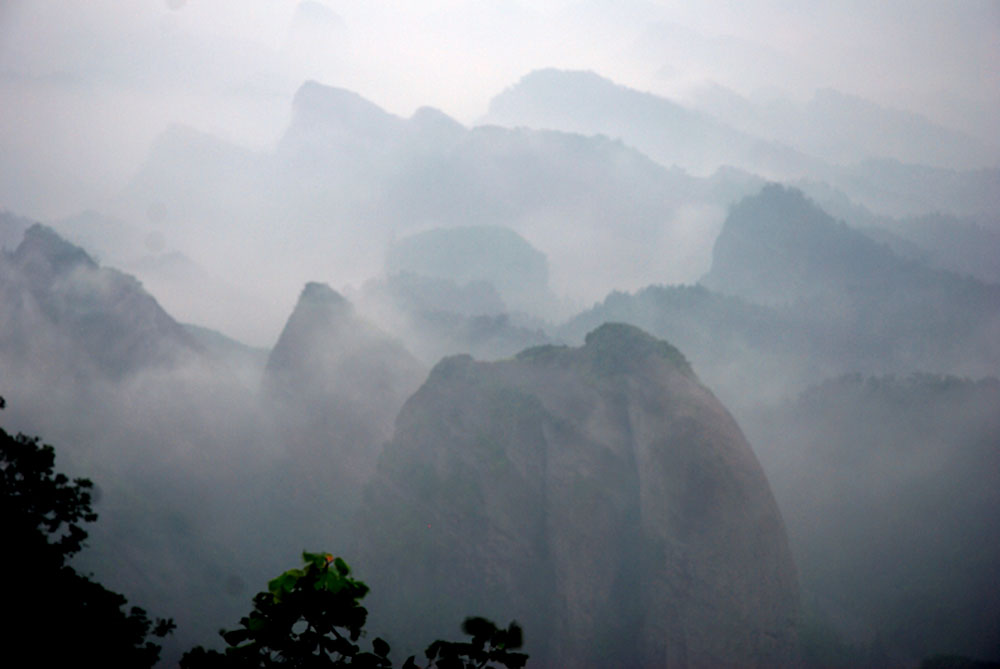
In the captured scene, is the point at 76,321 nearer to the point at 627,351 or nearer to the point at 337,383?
the point at 337,383

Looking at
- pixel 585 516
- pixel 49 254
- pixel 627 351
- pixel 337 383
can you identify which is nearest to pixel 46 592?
pixel 585 516

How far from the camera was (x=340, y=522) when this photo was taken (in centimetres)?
5194

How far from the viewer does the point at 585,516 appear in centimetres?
3791

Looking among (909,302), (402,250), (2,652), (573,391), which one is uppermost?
(402,250)

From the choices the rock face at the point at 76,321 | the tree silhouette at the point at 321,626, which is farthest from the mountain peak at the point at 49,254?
the tree silhouette at the point at 321,626

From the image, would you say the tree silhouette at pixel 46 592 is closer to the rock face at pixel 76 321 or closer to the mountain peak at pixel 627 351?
the mountain peak at pixel 627 351

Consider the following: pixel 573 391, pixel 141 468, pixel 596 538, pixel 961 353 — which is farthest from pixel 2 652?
pixel 961 353

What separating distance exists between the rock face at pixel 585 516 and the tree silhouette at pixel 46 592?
24641 millimetres

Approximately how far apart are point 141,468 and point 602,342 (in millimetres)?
38147

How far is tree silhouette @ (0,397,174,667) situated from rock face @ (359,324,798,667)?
2464cm

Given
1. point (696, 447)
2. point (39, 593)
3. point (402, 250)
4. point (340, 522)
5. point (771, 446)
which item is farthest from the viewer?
point (402, 250)

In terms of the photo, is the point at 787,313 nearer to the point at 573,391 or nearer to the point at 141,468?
the point at 573,391

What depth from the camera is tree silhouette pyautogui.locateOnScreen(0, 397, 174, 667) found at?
12.0 meters

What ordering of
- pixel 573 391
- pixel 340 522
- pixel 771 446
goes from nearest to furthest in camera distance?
pixel 573 391 → pixel 340 522 → pixel 771 446
